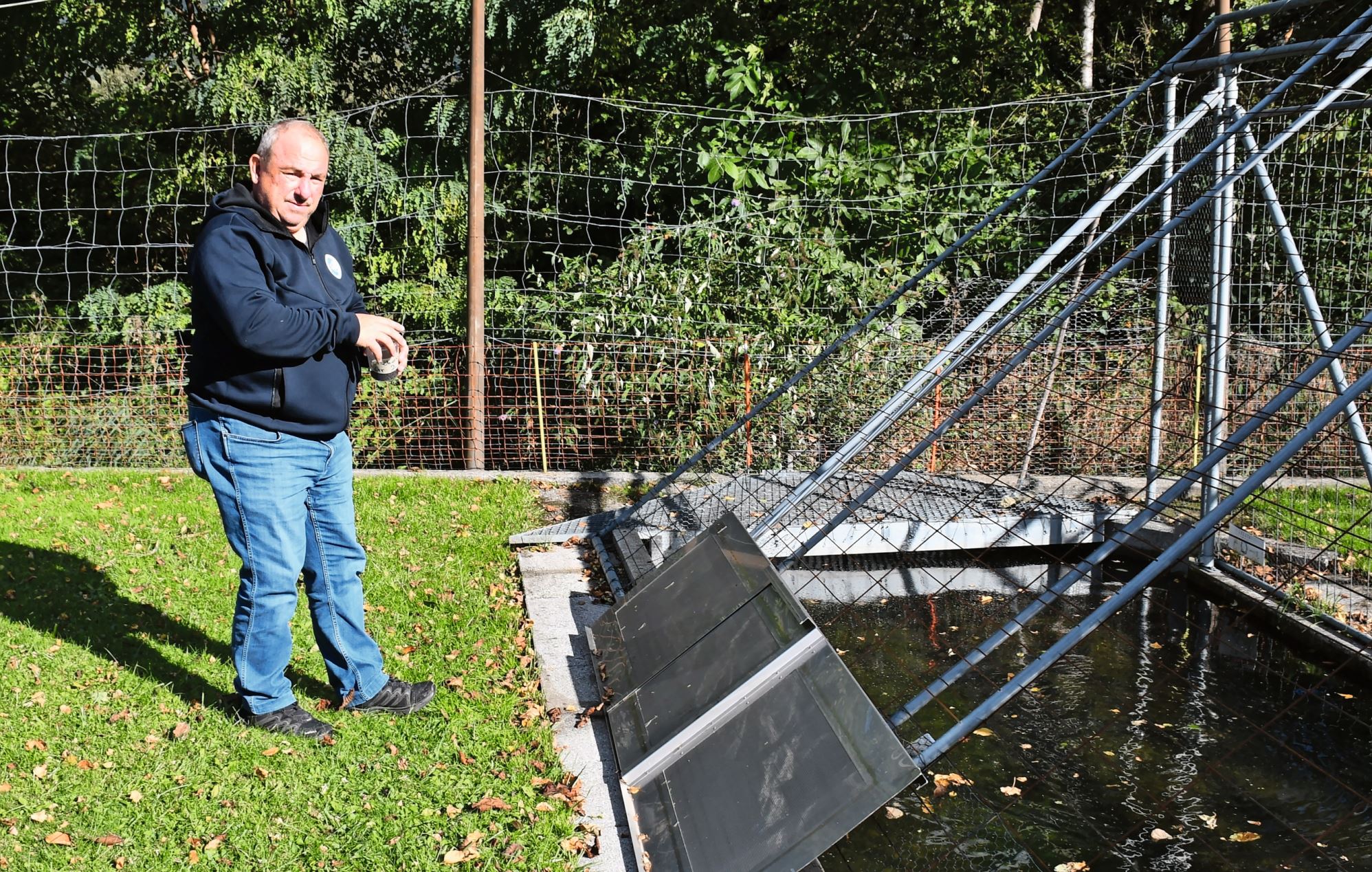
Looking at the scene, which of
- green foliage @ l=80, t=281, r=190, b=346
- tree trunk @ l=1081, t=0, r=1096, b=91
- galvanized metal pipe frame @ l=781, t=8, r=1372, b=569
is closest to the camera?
galvanized metal pipe frame @ l=781, t=8, r=1372, b=569

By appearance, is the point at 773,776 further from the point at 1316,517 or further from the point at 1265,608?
the point at 1316,517

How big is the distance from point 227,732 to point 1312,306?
4.31 metres

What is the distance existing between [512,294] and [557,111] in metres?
2.18

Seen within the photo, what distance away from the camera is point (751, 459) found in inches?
281

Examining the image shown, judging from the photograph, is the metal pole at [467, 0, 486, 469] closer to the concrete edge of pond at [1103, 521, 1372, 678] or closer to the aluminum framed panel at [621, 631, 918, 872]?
the concrete edge of pond at [1103, 521, 1372, 678]

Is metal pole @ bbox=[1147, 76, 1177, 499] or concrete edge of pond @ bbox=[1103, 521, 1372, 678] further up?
metal pole @ bbox=[1147, 76, 1177, 499]

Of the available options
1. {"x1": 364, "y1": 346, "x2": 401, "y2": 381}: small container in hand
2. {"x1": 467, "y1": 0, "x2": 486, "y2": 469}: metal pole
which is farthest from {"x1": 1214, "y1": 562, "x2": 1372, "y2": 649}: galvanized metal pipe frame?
{"x1": 467, "y1": 0, "x2": 486, "y2": 469}: metal pole

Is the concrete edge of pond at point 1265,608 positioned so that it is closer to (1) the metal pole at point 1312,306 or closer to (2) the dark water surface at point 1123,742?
(2) the dark water surface at point 1123,742

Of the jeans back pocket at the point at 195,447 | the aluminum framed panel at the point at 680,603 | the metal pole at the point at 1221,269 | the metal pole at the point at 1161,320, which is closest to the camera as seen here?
the jeans back pocket at the point at 195,447

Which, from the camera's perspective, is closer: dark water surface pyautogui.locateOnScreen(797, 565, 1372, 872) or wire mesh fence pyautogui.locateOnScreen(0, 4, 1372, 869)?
dark water surface pyautogui.locateOnScreen(797, 565, 1372, 872)

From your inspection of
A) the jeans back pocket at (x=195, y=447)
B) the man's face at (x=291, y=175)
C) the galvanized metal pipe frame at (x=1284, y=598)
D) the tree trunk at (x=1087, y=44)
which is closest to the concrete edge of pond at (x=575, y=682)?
the jeans back pocket at (x=195, y=447)

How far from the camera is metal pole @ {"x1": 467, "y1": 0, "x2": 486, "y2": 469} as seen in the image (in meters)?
6.95

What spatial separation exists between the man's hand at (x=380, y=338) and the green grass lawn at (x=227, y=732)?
1203 millimetres

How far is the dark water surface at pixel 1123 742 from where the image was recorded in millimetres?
3260
